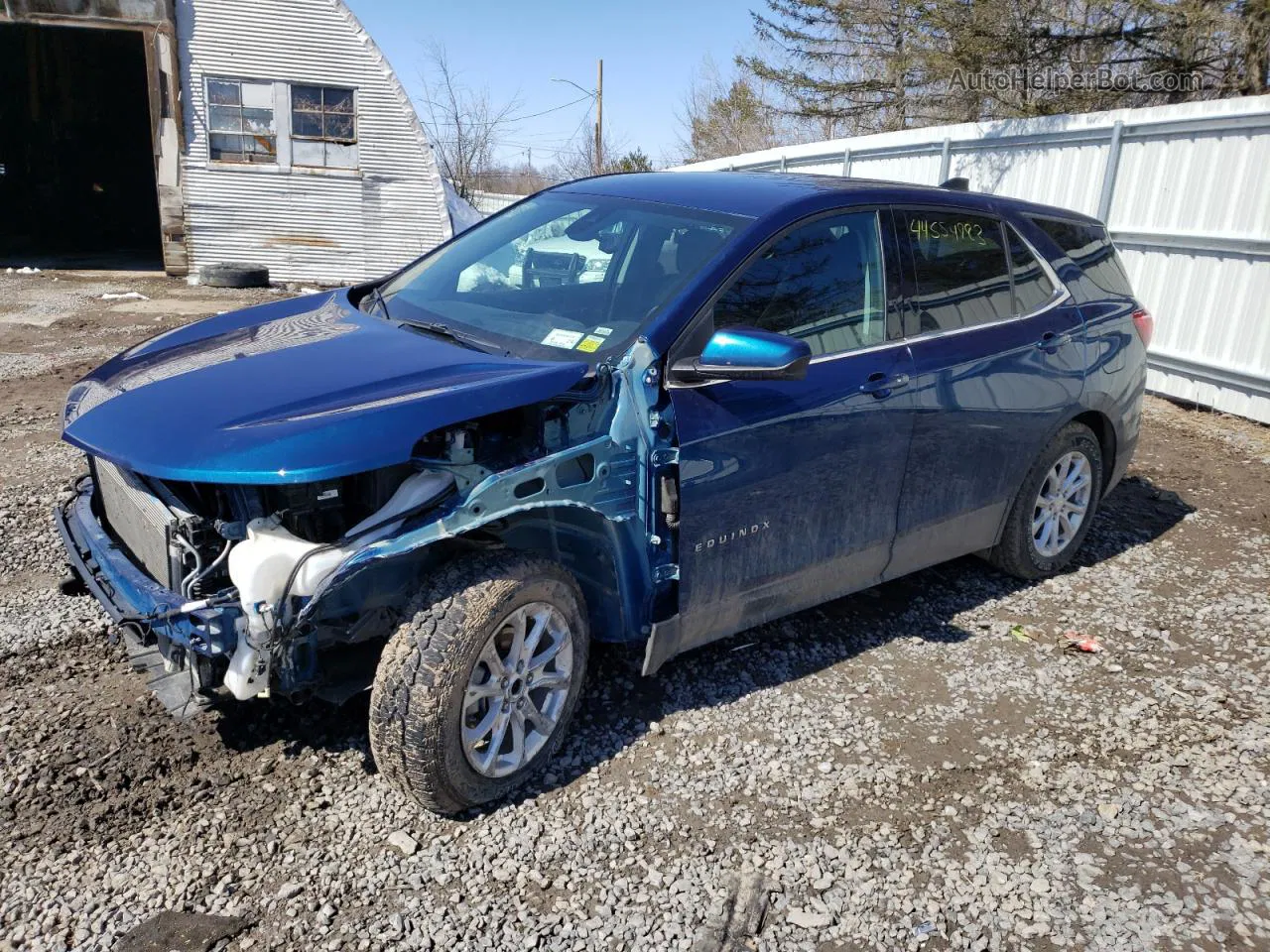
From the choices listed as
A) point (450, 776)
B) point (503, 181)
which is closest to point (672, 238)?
point (450, 776)

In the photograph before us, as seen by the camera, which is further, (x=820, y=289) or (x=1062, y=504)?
(x=1062, y=504)

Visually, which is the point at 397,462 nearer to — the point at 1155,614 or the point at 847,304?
the point at 847,304

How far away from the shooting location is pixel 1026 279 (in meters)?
4.57

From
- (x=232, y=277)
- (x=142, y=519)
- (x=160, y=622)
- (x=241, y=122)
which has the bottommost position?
(x=232, y=277)

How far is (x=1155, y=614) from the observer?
4.79 metres

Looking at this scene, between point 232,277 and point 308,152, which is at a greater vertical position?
point 308,152

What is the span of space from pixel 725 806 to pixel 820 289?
1.90 metres

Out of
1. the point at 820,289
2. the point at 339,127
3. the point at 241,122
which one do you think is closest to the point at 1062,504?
the point at 820,289

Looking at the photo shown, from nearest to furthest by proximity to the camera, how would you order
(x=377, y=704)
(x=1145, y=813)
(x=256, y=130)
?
1. (x=377, y=704)
2. (x=1145, y=813)
3. (x=256, y=130)

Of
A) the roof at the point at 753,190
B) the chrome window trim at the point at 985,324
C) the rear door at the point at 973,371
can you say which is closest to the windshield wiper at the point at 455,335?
the chrome window trim at the point at 985,324

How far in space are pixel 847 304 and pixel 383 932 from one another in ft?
8.73

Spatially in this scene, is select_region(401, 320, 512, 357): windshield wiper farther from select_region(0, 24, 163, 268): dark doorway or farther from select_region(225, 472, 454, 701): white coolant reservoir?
select_region(0, 24, 163, 268): dark doorway

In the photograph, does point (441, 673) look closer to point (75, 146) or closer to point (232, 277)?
point (232, 277)

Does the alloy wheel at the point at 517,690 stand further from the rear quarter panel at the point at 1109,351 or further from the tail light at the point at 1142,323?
the tail light at the point at 1142,323
